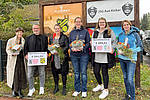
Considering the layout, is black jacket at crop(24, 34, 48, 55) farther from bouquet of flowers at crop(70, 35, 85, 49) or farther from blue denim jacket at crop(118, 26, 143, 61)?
blue denim jacket at crop(118, 26, 143, 61)

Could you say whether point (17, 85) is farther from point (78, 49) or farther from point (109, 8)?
point (109, 8)

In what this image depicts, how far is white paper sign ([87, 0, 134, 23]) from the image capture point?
486cm

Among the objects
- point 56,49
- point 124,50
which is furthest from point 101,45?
point 56,49

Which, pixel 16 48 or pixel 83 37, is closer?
pixel 83 37

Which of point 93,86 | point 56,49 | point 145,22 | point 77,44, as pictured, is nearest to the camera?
point 77,44

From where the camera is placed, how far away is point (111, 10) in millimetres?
5062

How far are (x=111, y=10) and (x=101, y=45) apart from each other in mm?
1842

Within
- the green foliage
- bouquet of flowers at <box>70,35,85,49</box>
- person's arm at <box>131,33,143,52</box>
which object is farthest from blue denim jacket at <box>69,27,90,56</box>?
the green foliage

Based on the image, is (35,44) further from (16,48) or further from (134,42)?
(134,42)

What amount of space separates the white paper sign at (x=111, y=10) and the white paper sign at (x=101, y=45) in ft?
5.00

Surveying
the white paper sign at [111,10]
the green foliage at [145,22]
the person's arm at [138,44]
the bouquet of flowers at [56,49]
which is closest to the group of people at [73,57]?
the bouquet of flowers at [56,49]

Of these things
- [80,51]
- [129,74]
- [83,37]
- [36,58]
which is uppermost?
[83,37]

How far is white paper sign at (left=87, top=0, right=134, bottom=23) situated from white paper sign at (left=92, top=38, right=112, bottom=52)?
152cm

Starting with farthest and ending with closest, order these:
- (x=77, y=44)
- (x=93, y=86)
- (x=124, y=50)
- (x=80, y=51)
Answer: (x=93, y=86) < (x=80, y=51) < (x=77, y=44) < (x=124, y=50)
